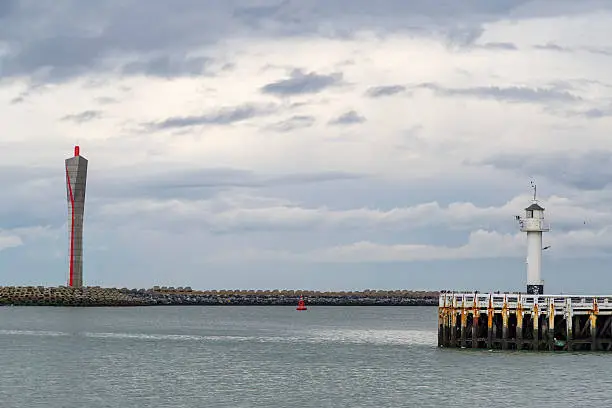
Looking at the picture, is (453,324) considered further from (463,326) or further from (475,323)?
(475,323)

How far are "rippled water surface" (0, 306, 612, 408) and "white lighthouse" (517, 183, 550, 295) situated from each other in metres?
5.26

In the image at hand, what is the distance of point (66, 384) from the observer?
54.8m

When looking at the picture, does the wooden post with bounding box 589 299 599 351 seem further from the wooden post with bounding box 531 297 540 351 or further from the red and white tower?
the red and white tower

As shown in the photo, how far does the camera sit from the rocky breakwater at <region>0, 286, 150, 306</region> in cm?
16212

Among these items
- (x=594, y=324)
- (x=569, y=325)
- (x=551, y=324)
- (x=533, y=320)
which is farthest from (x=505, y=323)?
(x=594, y=324)

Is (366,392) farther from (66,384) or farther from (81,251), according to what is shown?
(81,251)

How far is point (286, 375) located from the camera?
5909 centimetres

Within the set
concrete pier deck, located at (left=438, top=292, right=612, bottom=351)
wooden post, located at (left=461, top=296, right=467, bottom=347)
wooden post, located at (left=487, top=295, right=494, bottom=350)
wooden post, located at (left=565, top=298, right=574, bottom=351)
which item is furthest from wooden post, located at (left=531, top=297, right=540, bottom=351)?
wooden post, located at (left=461, top=296, right=467, bottom=347)

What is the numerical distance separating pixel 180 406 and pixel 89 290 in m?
122

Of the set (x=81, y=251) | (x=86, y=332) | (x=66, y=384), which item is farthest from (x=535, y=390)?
(x=81, y=251)

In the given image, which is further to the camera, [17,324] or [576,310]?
[17,324]

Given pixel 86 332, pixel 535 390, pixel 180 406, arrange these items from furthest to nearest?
pixel 86 332 → pixel 535 390 → pixel 180 406

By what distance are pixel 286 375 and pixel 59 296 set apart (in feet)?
355

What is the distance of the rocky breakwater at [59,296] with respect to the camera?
162125mm
